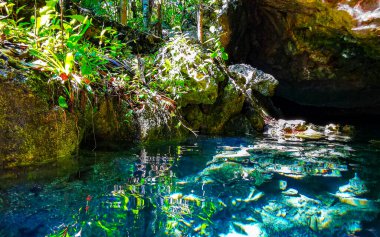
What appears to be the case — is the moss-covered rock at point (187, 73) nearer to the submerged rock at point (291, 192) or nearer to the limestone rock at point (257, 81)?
the limestone rock at point (257, 81)

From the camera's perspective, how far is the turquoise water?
1.61 meters

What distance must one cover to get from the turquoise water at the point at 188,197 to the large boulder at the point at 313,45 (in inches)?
170

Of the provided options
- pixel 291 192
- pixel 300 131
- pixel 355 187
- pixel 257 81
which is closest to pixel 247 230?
pixel 291 192

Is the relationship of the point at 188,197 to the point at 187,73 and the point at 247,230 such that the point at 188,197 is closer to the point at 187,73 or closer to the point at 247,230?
the point at 247,230

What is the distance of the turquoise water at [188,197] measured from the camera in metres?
1.61

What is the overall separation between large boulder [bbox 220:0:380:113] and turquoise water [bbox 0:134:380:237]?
4306 mm

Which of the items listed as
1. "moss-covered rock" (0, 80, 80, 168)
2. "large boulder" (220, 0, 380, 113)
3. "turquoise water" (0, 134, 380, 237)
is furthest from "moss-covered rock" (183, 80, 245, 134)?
"moss-covered rock" (0, 80, 80, 168)

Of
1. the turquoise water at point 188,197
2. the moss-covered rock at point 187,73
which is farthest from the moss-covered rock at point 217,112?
the turquoise water at point 188,197

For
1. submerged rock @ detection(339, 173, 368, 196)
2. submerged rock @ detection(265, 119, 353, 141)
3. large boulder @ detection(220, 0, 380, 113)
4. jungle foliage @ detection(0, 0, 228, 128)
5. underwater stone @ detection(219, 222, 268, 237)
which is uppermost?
large boulder @ detection(220, 0, 380, 113)

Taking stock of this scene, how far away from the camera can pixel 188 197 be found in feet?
6.69

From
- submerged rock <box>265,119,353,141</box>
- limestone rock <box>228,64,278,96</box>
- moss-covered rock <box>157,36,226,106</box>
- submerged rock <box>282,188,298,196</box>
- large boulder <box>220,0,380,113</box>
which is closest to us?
submerged rock <box>282,188,298,196</box>

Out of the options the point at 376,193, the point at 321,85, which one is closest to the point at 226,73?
the point at 376,193

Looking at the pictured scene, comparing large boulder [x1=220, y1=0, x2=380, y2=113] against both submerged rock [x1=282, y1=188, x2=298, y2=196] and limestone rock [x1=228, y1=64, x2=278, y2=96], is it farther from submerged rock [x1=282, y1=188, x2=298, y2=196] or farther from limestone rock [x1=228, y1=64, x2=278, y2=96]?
submerged rock [x1=282, y1=188, x2=298, y2=196]

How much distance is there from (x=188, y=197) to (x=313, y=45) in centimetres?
767
